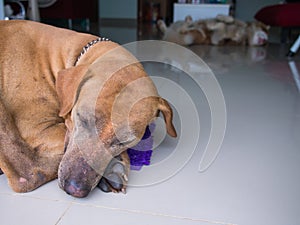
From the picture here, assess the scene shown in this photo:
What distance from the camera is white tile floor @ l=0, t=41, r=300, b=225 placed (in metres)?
0.94

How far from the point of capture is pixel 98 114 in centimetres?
93

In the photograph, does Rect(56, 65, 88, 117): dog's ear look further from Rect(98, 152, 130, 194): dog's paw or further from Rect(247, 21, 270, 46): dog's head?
Rect(247, 21, 270, 46): dog's head

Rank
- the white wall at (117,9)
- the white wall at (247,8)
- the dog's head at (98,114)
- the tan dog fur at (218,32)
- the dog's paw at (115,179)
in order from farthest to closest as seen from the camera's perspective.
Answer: the white wall at (117,9) < the white wall at (247,8) < the tan dog fur at (218,32) < the dog's paw at (115,179) < the dog's head at (98,114)

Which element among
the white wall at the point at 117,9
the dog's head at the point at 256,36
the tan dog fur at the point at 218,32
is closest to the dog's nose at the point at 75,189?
the tan dog fur at the point at 218,32

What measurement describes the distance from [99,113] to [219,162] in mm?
526

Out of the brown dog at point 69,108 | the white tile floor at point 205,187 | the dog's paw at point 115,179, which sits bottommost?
the white tile floor at point 205,187

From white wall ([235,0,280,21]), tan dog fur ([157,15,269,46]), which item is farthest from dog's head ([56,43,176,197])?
white wall ([235,0,280,21])

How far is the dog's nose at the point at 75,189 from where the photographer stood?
94cm

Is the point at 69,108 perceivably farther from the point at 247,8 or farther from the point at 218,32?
the point at 247,8

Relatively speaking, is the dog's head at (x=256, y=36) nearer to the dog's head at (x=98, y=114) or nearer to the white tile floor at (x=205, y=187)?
the white tile floor at (x=205, y=187)

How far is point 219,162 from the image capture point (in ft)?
4.17

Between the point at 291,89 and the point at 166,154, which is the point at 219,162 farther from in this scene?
the point at 291,89

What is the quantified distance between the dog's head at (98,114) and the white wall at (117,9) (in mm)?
6778

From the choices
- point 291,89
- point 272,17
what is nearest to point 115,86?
point 291,89
